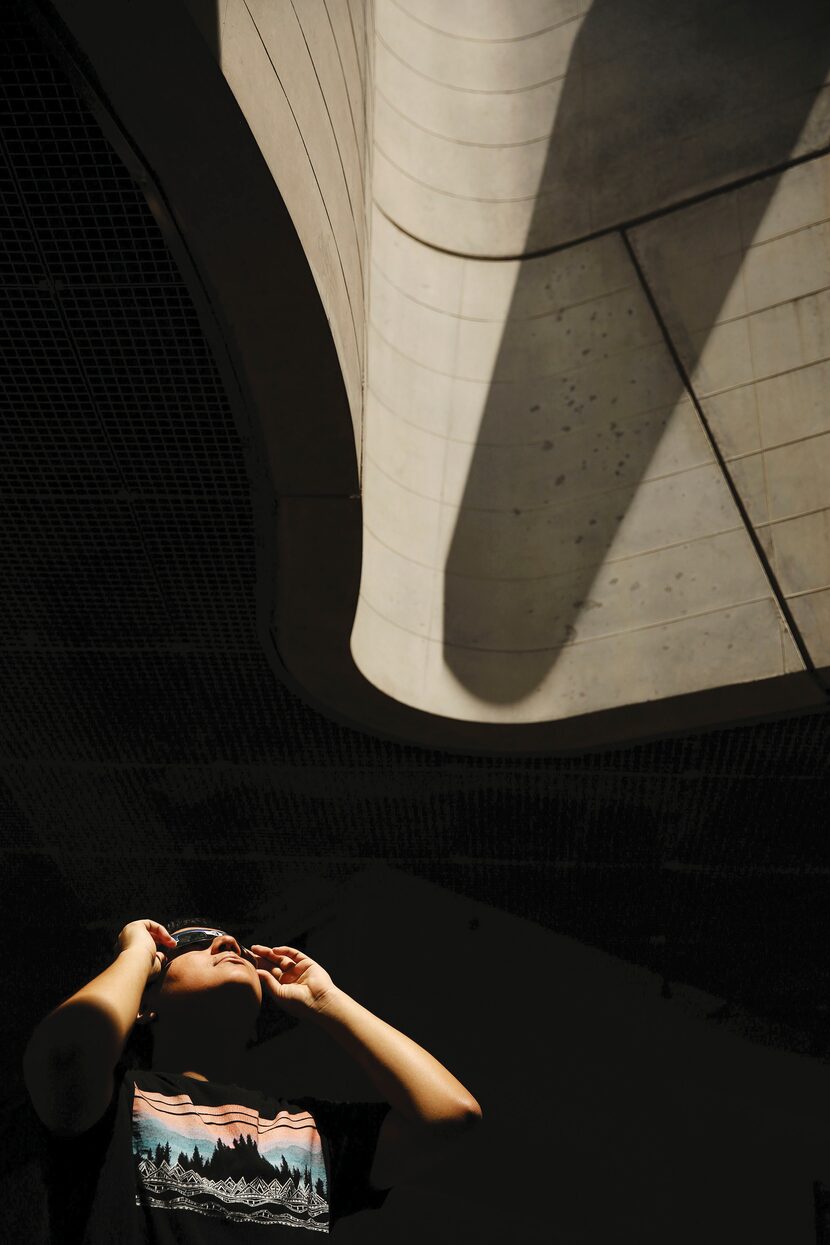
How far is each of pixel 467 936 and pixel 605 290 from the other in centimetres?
312

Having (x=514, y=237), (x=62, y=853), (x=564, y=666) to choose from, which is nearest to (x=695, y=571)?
(x=564, y=666)

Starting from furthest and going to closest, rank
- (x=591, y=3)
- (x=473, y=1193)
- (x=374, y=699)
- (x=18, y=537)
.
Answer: (x=591, y=3) → (x=473, y=1193) → (x=374, y=699) → (x=18, y=537)

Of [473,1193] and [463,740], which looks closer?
[463,740]

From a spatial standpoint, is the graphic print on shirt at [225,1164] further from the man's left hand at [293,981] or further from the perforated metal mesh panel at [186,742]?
the perforated metal mesh panel at [186,742]

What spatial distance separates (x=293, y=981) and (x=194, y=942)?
228 millimetres

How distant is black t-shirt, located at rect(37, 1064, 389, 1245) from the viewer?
6.26 ft

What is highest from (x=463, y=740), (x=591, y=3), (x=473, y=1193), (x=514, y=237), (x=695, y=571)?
(x=591, y=3)

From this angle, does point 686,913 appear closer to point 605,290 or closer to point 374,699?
point 374,699

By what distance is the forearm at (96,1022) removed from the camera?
1894 mm

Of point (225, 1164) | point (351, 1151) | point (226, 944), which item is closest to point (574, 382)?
point (226, 944)

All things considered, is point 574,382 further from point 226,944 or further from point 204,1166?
point 204,1166

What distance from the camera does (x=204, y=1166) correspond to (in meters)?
2.08

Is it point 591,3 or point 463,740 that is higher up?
point 591,3

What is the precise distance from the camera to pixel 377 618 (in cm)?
462
